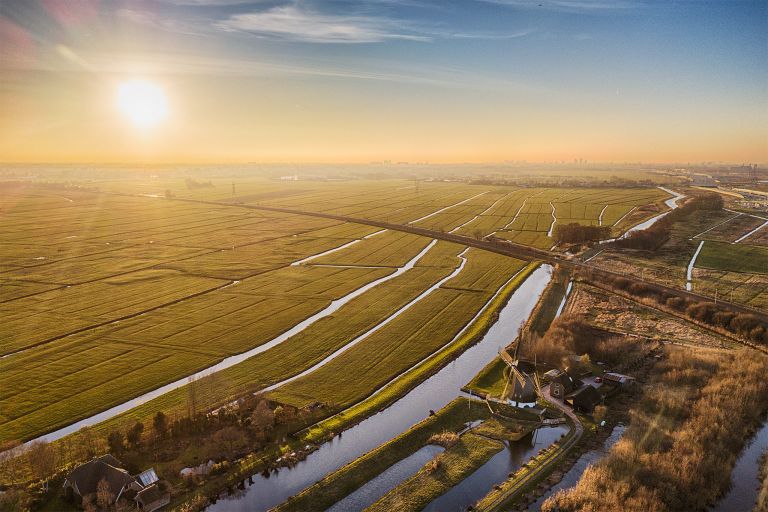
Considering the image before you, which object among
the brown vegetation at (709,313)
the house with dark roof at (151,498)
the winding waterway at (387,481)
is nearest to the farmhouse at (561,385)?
the winding waterway at (387,481)

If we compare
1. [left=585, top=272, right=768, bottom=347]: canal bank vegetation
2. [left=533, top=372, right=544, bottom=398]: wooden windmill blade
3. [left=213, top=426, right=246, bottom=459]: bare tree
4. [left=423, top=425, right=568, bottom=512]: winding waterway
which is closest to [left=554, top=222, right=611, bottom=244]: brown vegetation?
[left=585, top=272, right=768, bottom=347]: canal bank vegetation

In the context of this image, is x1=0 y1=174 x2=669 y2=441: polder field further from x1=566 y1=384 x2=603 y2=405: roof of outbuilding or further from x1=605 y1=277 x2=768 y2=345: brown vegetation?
x1=605 y1=277 x2=768 y2=345: brown vegetation

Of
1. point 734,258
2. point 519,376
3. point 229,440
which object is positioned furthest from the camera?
point 734,258

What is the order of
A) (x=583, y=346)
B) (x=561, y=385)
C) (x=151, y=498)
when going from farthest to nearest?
(x=583, y=346), (x=561, y=385), (x=151, y=498)

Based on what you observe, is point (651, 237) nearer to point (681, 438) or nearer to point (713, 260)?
point (713, 260)

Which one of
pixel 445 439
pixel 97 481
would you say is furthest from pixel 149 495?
pixel 445 439

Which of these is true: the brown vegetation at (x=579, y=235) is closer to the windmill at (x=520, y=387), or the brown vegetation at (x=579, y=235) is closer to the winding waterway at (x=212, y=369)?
the winding waterway at (x=212, y=369)
